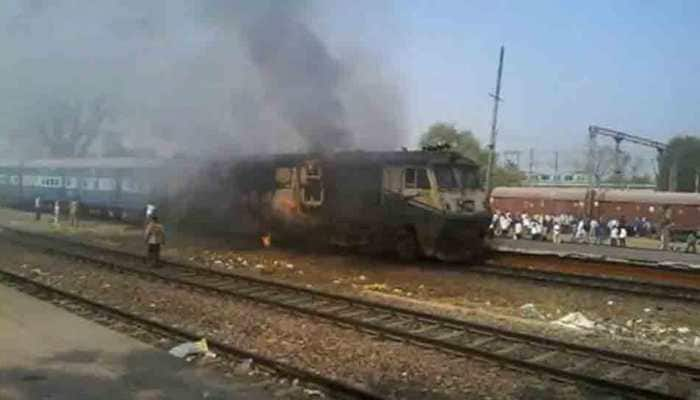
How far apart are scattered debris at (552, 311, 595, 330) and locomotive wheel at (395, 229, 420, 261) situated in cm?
572

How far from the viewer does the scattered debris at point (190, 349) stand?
804cm

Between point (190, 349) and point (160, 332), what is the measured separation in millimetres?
1306

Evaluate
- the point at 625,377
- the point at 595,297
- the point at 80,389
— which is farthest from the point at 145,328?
the point at 595,297

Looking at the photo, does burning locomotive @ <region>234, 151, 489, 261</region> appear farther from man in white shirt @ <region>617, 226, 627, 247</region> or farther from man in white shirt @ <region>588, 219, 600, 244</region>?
man in white shirt @ <region>588, 219, 600, 244</region>

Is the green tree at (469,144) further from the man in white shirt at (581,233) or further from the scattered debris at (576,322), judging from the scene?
the scattered debris at (576,322)

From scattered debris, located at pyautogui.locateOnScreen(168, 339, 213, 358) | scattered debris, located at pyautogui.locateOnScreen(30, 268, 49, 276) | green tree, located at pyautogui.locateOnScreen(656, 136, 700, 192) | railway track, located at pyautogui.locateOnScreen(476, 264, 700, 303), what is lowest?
scattered debris, located at pyautogui.locateOnScreen(30, 268, 49, 276)

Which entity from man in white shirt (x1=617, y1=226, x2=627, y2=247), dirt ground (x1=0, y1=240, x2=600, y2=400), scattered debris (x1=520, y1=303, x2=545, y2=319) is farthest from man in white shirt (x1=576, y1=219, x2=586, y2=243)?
dirt ground (x1=0, y1=240, x2=600, y2=400)

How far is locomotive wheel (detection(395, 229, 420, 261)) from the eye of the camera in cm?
1653

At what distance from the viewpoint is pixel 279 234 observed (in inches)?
754

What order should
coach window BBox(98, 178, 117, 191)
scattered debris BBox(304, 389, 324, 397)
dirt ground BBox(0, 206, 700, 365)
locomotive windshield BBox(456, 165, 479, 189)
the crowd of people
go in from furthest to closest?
coach window BBox(98, 178, 117, 191) → the crowd of people → locomotive windshield BBox(456, 165, 479, 189) → dirt ground BBox(0, 206, 700, 365) → scattered debris BBox(304, 389, 324, 397)

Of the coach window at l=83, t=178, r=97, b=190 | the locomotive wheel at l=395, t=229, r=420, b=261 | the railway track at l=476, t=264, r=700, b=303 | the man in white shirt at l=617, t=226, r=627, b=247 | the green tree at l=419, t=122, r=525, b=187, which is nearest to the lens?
the railway track at l=476, t=264, r=700, b=303

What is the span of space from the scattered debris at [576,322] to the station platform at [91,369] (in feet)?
17.7

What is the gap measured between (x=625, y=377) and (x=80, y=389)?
16.6 ft

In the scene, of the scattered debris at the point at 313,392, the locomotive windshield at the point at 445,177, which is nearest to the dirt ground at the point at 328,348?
the scattered debris at the point at 313,392
